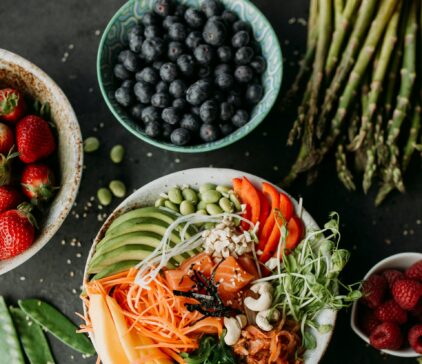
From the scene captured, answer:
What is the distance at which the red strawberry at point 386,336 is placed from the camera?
195 centimetres

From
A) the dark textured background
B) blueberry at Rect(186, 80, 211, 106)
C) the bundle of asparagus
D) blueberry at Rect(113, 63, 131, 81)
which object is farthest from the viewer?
the dark textured background

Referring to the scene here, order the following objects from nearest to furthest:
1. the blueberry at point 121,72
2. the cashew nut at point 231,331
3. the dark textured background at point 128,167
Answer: the cashew nut at point 231,331, the blueberry at point 121,72, the dark textured background at point 128,167

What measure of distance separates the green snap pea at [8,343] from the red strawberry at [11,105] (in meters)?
0.82

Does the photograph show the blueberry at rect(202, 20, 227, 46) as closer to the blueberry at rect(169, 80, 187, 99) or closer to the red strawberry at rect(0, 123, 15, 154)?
the blueberry at rect(169, 80, 187, 99)

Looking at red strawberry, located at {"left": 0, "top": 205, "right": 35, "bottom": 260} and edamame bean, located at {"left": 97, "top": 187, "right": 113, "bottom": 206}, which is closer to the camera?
red strawberry, located at {"left": 0, "top": 205, "right": 35, "bottom": 260}

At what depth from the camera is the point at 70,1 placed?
7.68 ft

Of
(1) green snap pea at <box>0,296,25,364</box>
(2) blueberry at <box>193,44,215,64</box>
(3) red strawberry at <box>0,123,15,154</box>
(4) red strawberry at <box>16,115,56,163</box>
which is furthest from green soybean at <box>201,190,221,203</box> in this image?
(1) green snap pea at <box>0,296,25,364</box>

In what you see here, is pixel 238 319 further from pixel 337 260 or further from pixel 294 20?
pixel 294 20

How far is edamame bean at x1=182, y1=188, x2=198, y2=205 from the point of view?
2.02 metres

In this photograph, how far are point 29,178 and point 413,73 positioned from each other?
1517 millimetres

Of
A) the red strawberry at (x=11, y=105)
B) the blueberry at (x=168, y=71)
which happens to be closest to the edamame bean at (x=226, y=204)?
the blueberry at (x=168, y=71)

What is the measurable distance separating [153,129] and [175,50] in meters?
0.30

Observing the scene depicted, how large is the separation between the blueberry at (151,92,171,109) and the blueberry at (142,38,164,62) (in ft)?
0.45

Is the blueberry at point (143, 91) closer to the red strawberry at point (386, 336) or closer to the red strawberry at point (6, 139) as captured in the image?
the red strawberry at point (6, 139)
